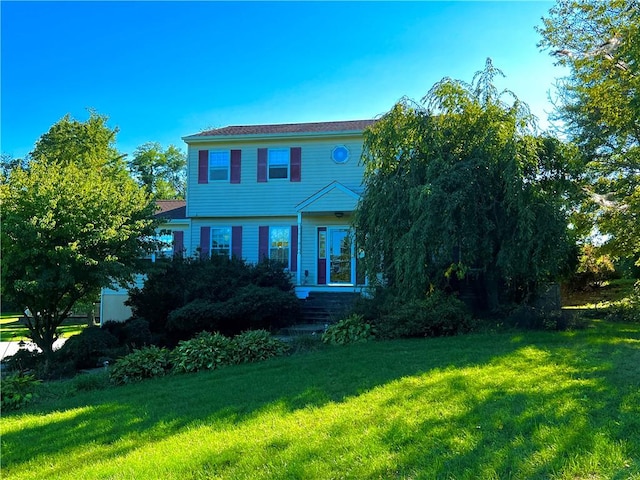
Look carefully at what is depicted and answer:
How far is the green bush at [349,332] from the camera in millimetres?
9500

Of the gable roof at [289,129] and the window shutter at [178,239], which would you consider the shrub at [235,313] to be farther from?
the window shutter at [178,239]

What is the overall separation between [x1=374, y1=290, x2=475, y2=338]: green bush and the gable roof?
28.7 ft

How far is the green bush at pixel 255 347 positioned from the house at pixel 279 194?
6.86 m

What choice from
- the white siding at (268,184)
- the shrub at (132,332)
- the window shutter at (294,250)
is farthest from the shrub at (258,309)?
the white siding at (268,184)

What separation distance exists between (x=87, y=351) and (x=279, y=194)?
8.84 metres

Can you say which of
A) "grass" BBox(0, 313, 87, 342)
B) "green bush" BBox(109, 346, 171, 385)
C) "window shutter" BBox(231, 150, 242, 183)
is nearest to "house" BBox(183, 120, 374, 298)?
"window shutter" BBox(231, 150, 242, 183)

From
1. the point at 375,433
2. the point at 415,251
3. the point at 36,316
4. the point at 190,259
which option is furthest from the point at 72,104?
the point at 375,433

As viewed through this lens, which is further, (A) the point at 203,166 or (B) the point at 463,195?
(A) the point at 203,166

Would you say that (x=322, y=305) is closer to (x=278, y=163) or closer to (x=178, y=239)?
(x=278, y=163)

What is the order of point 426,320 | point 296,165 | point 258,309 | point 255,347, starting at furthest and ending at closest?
point 296,165 < point 258,309 < point 426,320 < point 255,347

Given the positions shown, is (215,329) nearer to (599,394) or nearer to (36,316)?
(36,316)

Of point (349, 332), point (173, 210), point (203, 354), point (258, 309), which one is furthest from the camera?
point (173, 210)

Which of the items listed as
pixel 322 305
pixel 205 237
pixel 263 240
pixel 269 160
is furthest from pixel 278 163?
pixel 322 305

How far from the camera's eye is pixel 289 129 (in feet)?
59.0
